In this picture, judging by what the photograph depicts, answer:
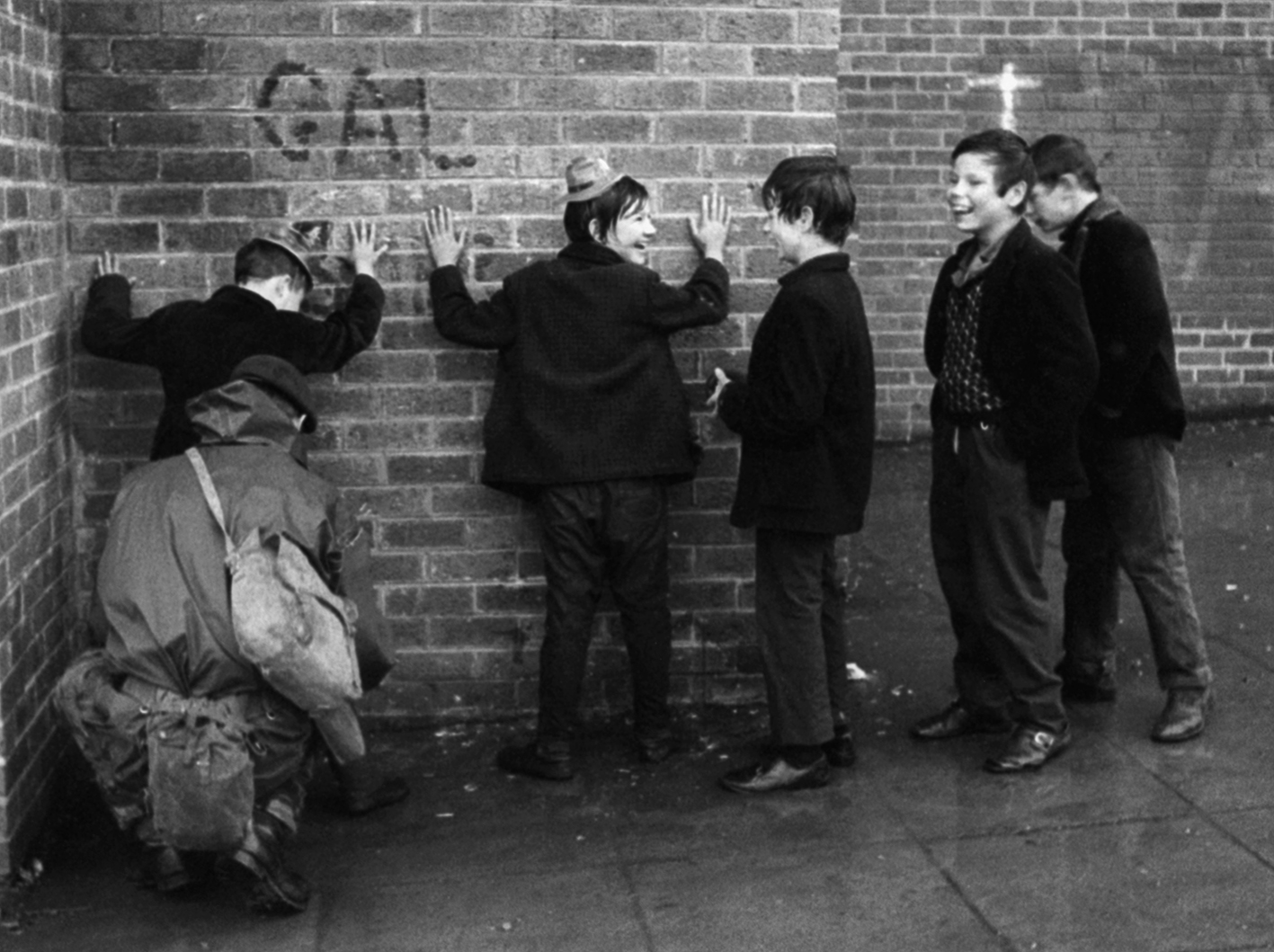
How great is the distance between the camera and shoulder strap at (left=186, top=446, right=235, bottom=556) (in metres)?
4.33

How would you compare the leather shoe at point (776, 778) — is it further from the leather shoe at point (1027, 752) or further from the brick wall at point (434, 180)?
the brick wall at point (434, 180)

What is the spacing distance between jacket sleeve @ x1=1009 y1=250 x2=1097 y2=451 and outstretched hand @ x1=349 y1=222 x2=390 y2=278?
6.39 feet

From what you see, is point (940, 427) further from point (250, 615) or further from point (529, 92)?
point (250, 615)

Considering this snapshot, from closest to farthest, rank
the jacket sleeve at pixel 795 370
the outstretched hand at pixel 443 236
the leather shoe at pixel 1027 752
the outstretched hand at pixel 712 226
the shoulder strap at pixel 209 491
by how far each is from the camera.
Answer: the shoulder strap at pixel 209 491, the jacket sleeve at pixel 795 370, the leather shoe at pixel 1027 752, the outstretched hand at pixel 443 236, the outstretched hand at pixel 712 226

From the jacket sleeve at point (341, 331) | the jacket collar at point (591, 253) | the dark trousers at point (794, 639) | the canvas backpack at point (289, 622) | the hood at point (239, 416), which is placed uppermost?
the jacket collar at point (591, 253)

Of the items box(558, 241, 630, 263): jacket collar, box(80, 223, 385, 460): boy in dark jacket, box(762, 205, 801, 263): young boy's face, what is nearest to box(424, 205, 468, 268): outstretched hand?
box(80, 223, 385, 460): boy in dark jacket

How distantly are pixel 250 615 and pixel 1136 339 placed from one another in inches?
112

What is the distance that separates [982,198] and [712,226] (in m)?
0.89

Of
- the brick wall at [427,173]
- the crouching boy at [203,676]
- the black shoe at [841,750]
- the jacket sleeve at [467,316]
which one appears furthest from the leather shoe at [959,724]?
the crouching boy at [203,676]

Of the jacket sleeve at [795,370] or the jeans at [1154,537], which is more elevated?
the jacket sleeve at [795,370]

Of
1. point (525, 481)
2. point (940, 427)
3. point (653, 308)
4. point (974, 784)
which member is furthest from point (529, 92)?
point (974, 784)

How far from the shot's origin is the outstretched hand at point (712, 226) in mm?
5715

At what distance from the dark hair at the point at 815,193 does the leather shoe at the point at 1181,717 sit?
1826 mm

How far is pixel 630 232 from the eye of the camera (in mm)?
5434
